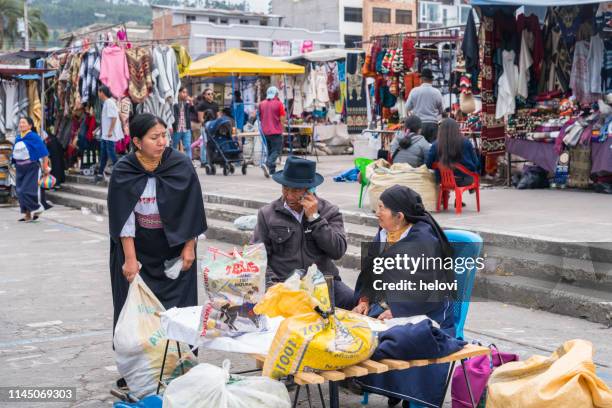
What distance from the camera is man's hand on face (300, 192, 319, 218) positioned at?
549 centimetres

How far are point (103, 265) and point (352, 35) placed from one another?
7034 centimetres

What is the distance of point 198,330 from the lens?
4496 millimetres

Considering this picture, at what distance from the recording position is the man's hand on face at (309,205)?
5.49 m

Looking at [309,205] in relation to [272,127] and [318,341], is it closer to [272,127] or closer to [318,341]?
[318,341]

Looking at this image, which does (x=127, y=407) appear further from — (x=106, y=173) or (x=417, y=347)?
(x=106, y=173)

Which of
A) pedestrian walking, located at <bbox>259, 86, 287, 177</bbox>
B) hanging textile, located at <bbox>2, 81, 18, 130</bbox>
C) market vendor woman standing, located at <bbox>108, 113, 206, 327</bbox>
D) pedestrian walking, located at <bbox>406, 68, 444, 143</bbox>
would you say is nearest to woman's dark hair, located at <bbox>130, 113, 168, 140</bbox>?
market vendor woman standing, located at <bbox>108, 113, 206, 327</bbox>

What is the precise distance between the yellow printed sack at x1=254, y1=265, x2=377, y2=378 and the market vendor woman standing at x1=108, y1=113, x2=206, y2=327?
139 centimetres

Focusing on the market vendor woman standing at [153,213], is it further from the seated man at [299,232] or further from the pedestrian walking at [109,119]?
the pedestrian walking at [109,119]

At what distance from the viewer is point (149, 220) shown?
17.8 ft

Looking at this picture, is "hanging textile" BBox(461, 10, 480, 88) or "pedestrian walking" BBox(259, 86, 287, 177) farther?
"pedestrian walking" BBox(259, 86, 287, 177)

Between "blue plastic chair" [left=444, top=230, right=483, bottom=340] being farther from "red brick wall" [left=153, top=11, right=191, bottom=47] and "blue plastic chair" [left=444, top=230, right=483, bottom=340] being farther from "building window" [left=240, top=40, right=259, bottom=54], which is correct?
"building window" [left=240, top=40, right=259, bottom=54]

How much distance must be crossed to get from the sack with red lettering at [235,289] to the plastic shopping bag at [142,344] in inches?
27.4

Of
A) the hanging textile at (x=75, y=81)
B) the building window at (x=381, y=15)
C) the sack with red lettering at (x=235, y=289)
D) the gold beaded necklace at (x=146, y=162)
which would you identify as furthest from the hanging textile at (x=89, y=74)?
the building window at (x=381, y=15)

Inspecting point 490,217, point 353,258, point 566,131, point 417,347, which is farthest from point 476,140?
point 417,347
